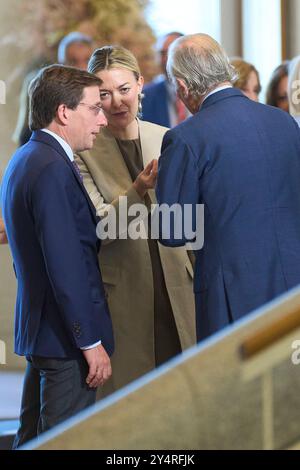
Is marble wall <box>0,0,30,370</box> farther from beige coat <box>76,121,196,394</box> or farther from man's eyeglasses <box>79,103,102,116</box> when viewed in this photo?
man's eyeglasses <box>79,103,102,116</box>

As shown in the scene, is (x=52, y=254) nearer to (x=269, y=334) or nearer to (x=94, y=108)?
(x=94, y=108)

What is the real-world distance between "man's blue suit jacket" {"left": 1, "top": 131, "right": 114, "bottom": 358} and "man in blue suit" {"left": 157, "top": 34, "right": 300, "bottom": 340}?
0.29 m

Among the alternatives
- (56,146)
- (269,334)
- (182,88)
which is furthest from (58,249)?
(269,334)

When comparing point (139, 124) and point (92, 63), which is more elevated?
point (92, 63)

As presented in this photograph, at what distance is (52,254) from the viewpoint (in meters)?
3.26

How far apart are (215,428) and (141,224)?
1.95 m

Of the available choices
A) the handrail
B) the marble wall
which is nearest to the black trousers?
the handrail

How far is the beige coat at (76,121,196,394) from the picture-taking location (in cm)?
388

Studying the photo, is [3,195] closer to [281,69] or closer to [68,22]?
[281,69]

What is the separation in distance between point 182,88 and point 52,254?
0.70 metres

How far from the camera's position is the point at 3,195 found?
11.2ft

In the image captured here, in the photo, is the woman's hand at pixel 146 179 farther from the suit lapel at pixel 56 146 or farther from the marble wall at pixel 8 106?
the marble wall at pixel 8 106
